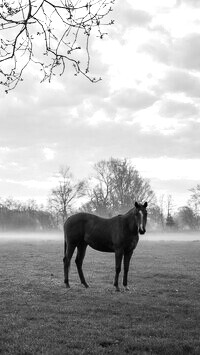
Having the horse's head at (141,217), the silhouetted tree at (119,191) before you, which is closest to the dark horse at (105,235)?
the horse's head at (141,217)

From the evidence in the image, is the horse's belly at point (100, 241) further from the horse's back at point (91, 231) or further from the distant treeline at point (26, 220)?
the distant treeline at point (26, 220)

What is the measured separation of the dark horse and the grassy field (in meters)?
0.89

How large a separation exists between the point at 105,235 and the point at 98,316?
4437mm

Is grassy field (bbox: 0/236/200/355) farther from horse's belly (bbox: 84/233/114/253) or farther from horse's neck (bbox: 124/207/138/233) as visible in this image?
horse's neck (bbox: 124/207/138/233)

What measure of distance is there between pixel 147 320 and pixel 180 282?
588 cm

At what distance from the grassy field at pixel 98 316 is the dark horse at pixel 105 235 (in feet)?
2.91

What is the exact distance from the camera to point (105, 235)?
1263 centimetres

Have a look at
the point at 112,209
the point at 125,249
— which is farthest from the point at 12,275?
the point at 112,209

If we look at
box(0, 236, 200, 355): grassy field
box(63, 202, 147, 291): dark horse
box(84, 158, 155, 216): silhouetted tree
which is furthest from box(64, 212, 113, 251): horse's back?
box(84, 158, 155, 216): silhouetted tree

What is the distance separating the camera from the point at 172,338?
22.2 ft

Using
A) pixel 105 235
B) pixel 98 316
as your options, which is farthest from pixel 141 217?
pixel 98 316

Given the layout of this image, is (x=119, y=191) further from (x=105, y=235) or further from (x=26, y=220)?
(x=105, y=235)

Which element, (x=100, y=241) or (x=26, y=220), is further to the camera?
(x=26, y=220)

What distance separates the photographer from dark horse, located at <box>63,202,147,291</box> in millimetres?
12227
